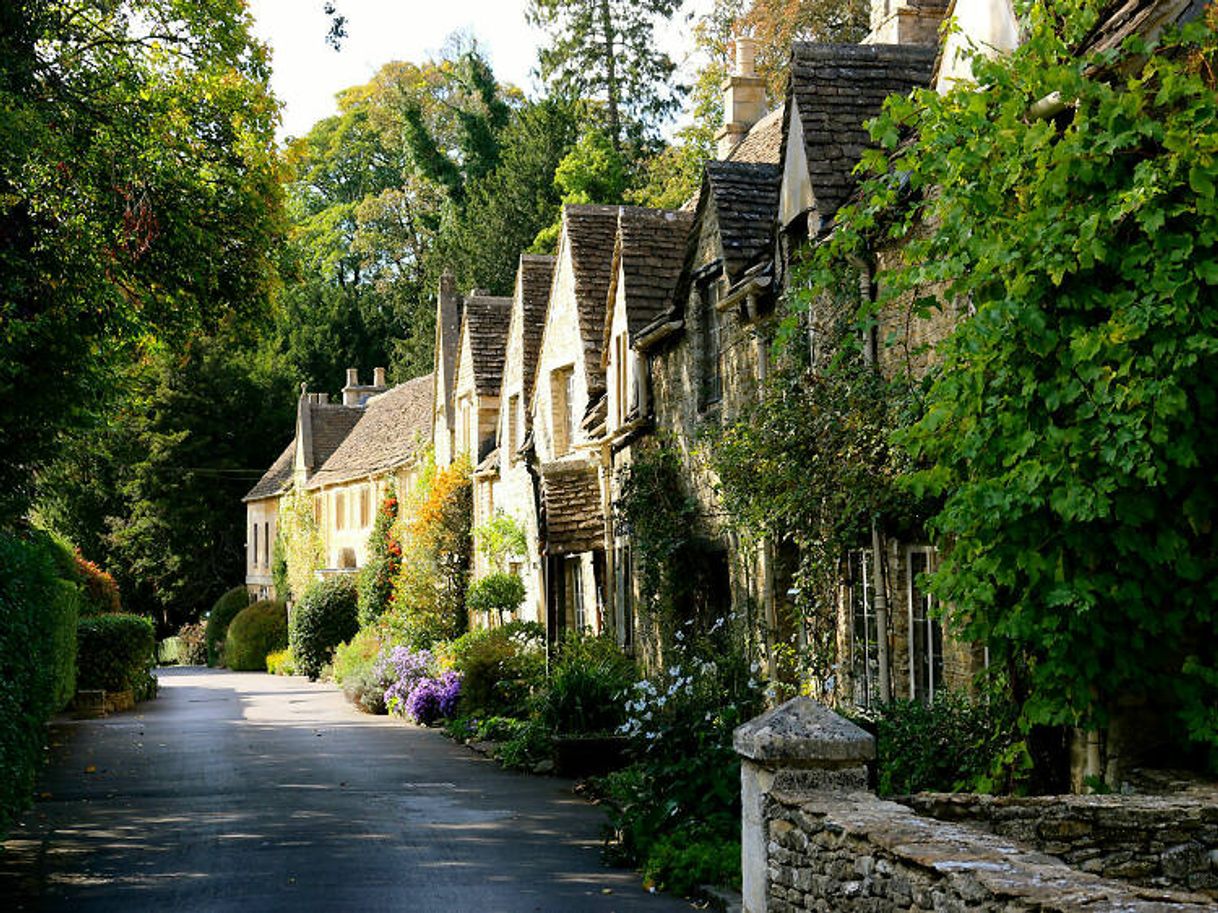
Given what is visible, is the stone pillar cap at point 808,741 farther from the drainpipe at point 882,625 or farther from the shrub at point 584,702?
the shrub at point 584,702

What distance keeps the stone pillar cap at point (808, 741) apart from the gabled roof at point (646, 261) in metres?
13.5

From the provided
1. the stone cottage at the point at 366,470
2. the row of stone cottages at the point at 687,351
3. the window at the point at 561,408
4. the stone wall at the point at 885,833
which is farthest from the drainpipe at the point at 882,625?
the stone cottage at the point at 366,470

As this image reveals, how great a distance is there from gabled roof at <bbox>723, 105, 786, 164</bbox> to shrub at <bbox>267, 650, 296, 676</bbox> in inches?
1202

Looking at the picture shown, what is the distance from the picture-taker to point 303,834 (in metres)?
14.1

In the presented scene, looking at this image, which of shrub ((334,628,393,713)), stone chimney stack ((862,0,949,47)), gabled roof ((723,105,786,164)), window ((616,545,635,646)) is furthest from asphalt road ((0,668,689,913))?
stone chimney stack ((862,0,949,47))

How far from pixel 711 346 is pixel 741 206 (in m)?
1.91

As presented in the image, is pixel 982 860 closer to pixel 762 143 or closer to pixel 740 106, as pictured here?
pixel 762 143

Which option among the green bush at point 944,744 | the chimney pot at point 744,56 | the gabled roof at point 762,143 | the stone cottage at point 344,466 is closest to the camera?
the green bush at point 944,744

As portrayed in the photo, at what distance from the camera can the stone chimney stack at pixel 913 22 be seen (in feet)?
60.6

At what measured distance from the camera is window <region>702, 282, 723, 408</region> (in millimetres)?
18672

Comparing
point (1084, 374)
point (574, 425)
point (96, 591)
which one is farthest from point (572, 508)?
point (96, 591)

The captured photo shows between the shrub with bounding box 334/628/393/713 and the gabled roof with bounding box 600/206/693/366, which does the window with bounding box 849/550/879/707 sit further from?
the shrub with bounding box 334/628/393/713

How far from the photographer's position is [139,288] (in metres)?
18.8

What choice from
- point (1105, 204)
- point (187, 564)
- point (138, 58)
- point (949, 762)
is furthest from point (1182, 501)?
point (187, 564)
